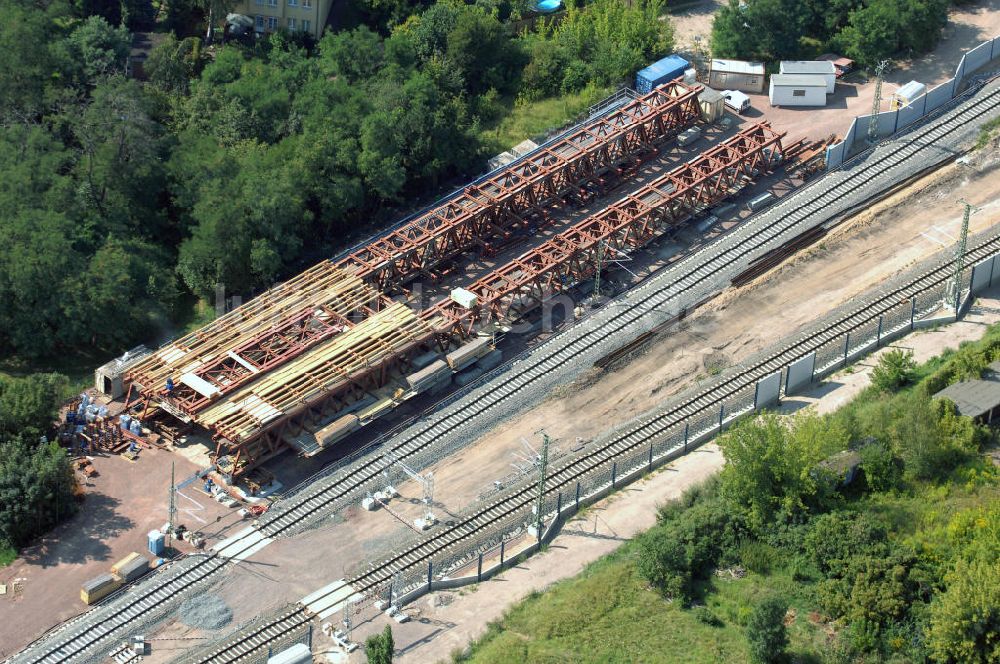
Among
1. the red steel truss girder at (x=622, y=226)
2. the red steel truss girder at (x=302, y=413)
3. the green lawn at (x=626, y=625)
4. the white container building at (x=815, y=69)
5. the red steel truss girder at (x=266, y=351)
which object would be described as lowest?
the green lawn at (x=626, y=625)

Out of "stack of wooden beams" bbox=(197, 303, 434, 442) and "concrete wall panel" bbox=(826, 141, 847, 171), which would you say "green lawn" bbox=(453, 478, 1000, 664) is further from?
"concrete wall panel" bbox=(826, 141, 847, 171)

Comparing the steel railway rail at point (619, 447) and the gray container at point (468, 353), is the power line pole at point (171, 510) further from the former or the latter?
the gray container at point (468, 353)

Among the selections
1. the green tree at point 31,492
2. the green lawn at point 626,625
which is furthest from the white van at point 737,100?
the green tree at point 31,492

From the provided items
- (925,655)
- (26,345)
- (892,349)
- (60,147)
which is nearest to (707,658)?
(925,655)

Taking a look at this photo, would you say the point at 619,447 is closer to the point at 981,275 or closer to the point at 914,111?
the point at 981,275

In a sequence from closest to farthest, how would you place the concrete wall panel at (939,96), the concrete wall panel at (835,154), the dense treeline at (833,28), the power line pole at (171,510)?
the power line pole at (171,510) < the concrete wall panel at (835,154) < the concrete wall panel at (939,96) < the dense treeline at (833,28)

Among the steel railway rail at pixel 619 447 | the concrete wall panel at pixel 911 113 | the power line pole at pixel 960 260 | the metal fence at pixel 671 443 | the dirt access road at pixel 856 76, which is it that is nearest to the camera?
the steel railway rail at pixel 619 447
